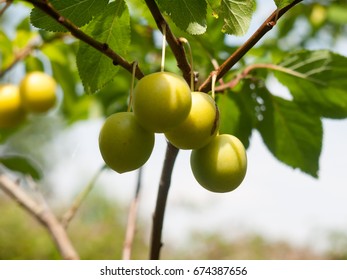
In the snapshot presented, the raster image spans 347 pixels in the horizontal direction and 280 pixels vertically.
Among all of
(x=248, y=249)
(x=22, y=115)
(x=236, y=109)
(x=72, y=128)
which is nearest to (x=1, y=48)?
(x=22, y=115)

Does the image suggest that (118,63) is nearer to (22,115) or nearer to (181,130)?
(181,130)

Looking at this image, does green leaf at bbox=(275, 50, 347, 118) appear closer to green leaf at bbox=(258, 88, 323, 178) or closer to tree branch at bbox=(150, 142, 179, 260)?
green leaf at bbox=(258, 88, 323, 178)

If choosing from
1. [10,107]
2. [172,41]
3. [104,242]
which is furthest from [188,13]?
[104,242]

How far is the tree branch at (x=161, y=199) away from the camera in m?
0.87

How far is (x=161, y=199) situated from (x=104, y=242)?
541 cm

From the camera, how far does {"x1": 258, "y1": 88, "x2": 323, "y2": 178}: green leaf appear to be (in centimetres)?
108

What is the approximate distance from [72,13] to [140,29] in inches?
32.5

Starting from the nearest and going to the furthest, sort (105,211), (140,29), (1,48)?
(140,29) < (1,48) < (105,211)

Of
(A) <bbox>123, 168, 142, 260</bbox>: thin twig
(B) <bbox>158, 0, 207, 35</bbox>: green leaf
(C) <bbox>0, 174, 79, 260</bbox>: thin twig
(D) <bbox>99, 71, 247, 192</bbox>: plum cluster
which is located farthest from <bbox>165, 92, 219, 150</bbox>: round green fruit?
(C) <bbox>0, 174, 79, 260</bbox>: thin twig

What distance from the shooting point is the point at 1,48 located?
175cm

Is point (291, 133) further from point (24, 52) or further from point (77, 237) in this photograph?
point (77, 237)

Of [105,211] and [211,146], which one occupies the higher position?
[211,146]
